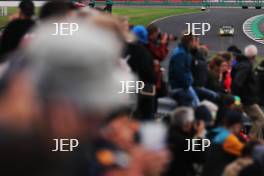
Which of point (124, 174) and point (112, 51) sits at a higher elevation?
point (112, 51)

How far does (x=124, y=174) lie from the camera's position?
7.83 feet

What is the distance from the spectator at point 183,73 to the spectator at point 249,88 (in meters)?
2.41

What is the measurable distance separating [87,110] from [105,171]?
408 millimetres

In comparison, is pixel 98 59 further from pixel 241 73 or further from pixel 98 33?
pixel 241 73

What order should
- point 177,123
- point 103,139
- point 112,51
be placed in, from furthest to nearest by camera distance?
point 177,123
point 103,139
point 112,51

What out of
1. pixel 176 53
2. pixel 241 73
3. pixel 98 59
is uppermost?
pixel 98 59

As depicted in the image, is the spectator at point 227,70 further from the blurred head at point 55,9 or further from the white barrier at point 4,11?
the white barrier at point 4,11

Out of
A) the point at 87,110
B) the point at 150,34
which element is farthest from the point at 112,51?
the point at 150,34

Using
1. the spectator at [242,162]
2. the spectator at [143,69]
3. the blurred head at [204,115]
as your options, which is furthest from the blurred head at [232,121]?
the spectator at [143,69]

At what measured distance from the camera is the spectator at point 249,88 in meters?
8.66

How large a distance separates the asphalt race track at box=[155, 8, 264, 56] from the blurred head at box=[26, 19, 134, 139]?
19.3 meters

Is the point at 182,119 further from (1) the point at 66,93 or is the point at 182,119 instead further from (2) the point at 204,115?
(1) the point at 66,93

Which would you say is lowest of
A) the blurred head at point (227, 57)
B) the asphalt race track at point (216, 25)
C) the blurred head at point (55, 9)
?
the asphalt race track at point (216, 25)

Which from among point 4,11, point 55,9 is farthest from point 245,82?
point 4,11
